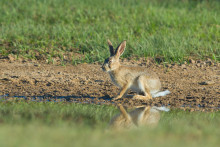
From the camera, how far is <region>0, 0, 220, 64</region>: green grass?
382 inches

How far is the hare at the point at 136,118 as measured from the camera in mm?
5448

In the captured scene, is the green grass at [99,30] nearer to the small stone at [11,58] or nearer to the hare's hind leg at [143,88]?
the small stone at [11,58]

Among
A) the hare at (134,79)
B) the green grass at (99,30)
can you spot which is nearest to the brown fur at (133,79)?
the hare at (134,79)

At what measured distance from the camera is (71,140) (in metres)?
4.32

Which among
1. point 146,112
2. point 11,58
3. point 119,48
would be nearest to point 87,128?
point 146,112

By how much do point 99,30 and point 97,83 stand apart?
A: 9.75 feet

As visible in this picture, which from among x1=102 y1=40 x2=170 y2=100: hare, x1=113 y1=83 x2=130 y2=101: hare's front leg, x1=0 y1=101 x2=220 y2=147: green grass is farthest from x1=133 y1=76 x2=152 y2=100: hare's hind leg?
x1=0 y1=101 x2=220 y2=147: green grass

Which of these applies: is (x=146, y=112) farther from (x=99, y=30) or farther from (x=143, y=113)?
(x=99, y=30)

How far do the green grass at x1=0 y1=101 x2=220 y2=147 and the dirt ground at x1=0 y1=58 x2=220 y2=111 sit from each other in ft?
2.11

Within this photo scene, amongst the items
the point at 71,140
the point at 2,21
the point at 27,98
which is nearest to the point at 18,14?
the point at 2,21

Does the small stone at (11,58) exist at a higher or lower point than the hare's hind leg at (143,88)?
lower

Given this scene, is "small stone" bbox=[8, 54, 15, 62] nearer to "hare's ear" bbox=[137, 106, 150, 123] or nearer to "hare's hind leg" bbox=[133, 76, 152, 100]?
"hare's hind leg" bbox=[133, 76, 152, 100]

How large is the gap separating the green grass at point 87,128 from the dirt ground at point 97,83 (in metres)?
0.64

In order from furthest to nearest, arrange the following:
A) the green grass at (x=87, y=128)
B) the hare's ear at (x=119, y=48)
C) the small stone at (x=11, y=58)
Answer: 1. the small stone at (x=11, y=58)
2. the hare's ear at (x=119, y=48)
3. the green grass at (x=87, y=128)
